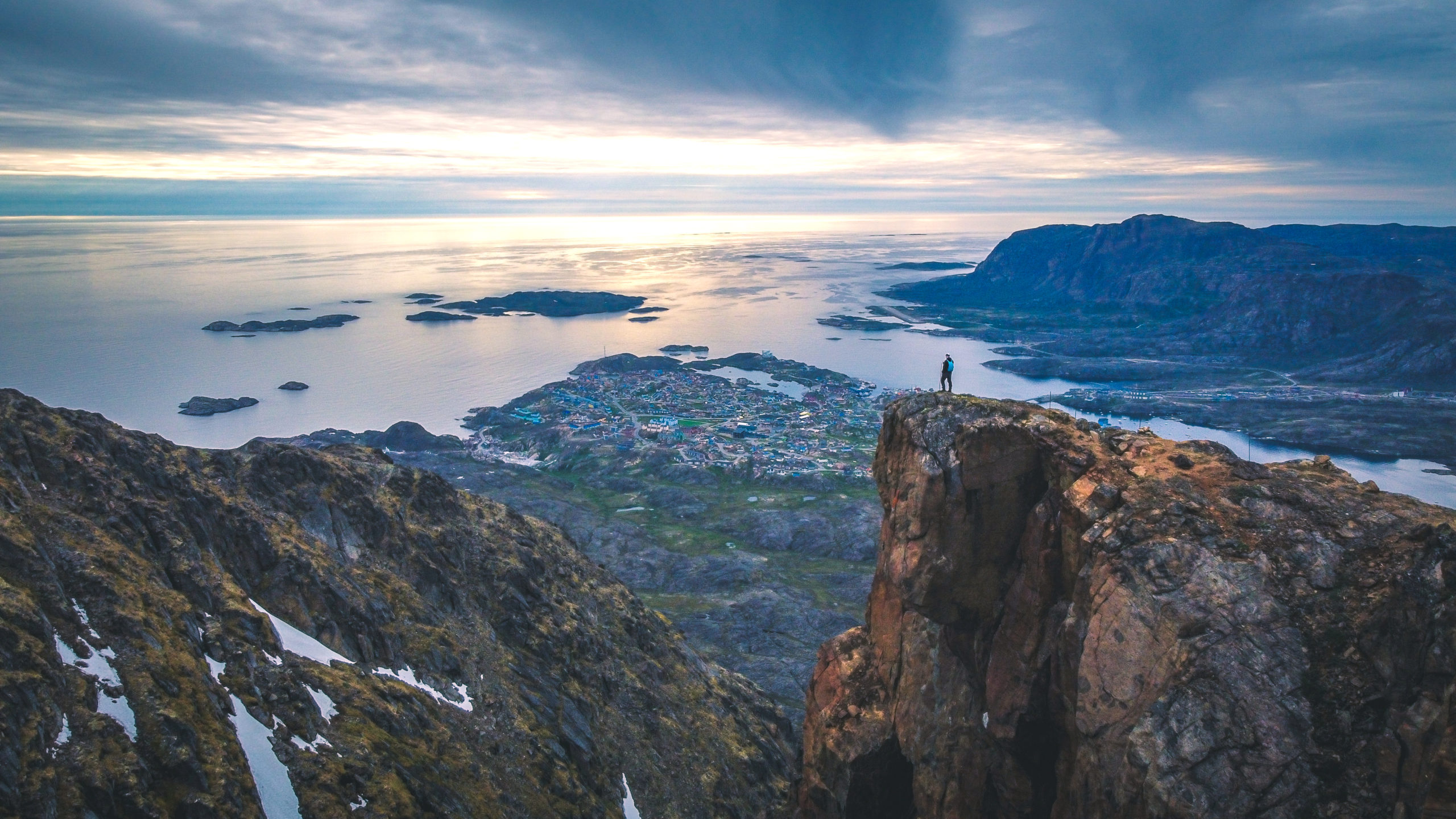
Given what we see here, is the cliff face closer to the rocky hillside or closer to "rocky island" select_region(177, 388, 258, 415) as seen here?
the rocky hillside

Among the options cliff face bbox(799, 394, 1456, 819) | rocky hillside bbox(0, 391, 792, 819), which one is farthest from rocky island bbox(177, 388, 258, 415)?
cliff face bbox(799, 394, 1456, 819)

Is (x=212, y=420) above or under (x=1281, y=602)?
under

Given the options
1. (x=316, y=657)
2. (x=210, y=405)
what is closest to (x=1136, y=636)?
(x=316, y=657)

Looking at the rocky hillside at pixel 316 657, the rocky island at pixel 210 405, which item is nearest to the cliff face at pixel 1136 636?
the rocky hillside at pixel 316 657

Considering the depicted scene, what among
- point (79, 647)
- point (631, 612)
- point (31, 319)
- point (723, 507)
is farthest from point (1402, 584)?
point (31, 319)

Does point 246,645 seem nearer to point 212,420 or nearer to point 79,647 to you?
point 79,647

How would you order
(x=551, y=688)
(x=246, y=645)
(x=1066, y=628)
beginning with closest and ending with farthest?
(x=1066, y=628)
(x=246, y=645)
(x=551, y=688)

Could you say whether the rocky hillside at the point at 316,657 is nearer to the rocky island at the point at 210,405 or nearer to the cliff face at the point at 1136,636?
the cliff face at the point at 1136,636
